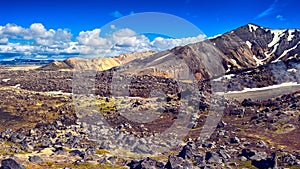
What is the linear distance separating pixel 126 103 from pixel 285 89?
211 feet

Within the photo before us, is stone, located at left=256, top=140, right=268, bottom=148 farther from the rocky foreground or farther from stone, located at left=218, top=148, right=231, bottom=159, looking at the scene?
stone, located at left=218, top=148, right=231, bottom=159

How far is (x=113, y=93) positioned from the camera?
18975cm

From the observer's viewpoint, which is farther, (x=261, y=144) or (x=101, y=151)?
(x=261, y=144)

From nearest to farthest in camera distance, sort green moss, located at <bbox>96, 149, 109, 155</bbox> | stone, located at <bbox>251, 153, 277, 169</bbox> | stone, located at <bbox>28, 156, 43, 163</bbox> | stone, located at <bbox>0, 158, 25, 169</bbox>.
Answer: stone, located at <bbox>0, 158, 25, 169</bbox> < stone, located at <bbox>251, 153, 277, 169</bbox> < stone, located at <bbox>28, 156, 43, 163</bbox> < green moss, located at <bbox>96, 149, 109, 155</bbox>

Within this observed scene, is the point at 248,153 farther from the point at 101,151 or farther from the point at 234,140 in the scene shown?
the point at 101,151

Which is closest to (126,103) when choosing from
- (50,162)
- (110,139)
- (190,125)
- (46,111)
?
(46,111)

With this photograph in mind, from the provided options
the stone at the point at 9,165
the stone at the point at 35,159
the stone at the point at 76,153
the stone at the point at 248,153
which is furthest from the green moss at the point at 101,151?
the stone at the point at 248,153

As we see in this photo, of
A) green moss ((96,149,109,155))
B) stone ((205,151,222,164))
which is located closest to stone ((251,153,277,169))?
stone ((205,151,222,164))

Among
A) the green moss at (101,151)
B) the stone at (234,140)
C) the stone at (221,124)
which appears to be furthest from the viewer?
the stone at (221,124)

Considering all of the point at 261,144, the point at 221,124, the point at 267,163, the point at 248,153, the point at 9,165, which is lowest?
the point at 267,163

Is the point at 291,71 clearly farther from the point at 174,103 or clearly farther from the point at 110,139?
the point at 110,139

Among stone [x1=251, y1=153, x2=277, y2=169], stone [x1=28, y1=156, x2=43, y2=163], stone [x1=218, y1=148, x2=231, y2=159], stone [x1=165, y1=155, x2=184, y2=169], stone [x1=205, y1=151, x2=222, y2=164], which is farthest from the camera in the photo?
stone [x1=218, y1=148, x2=231, y2=159]

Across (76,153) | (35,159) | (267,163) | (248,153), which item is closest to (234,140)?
(248,153)

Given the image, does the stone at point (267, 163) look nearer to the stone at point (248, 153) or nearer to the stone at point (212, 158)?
the stone at point (248, 153)
